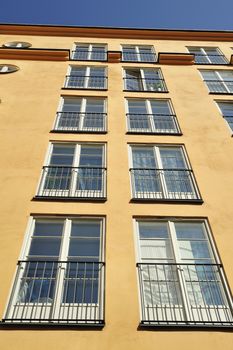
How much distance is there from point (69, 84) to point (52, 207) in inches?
363

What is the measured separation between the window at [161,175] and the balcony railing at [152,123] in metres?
1.13

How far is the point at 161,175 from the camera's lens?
11391 millimetres

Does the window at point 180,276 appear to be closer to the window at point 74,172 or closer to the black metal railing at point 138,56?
the window at point 74,172

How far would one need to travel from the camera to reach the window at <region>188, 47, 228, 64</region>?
21297 mm

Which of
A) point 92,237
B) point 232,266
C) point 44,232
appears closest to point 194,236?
point 232,266

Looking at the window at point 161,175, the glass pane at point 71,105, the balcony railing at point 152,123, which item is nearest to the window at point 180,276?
the window at point 161,175

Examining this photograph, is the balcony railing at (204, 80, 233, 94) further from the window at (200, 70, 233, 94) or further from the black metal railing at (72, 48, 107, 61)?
the black metal railing at (72, 48, 107, 61)

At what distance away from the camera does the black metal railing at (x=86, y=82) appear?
1719 centimetres

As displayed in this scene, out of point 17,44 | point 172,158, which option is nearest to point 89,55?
point 17,44

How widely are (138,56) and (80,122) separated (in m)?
9.64

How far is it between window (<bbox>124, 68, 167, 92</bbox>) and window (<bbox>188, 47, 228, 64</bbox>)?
146 inches

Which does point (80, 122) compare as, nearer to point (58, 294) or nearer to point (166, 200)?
point (166, 200)

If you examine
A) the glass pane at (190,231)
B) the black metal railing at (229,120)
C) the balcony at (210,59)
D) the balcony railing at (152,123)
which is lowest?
the glass pane at (190,231)

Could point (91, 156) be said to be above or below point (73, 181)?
above
